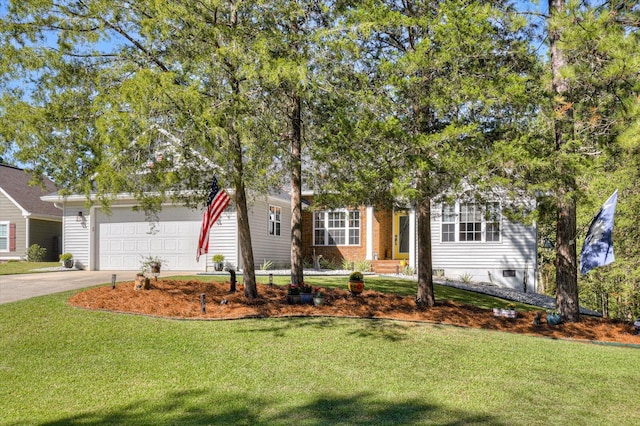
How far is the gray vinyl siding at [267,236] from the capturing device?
62.0 ft

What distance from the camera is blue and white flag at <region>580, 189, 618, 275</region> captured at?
9570 mm

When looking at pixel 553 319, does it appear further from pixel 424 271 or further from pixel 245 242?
pixel 245 242

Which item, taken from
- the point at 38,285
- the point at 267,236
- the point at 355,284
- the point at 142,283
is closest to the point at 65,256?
the point at 38,285

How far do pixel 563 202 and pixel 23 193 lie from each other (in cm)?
2565

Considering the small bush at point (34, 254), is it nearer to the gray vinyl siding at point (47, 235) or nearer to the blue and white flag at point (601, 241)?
the gray vinyl siding at point (47, 235)

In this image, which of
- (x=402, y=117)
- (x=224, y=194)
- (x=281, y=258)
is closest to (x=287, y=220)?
(x=281, y=258)

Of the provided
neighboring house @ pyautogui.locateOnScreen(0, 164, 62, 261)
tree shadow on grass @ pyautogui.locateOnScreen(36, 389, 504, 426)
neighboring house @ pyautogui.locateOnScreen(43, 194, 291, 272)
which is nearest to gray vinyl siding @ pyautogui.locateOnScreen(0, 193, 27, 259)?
neighboring house @ pyautogui.locateOnScreen(0, 164, 62, 261)

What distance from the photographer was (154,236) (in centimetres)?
1903

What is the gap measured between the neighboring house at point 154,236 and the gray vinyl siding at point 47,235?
600 cm

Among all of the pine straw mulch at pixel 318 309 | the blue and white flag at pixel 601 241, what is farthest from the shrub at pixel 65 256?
the blue and white flag at pixel 601 241

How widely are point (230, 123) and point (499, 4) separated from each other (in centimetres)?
626

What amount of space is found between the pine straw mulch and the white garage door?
21.7ft

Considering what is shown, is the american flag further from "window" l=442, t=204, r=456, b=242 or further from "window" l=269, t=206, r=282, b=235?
"window" l=442, t=204, r=456, b=242

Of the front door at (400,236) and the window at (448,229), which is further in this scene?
the front door at (400,236)
